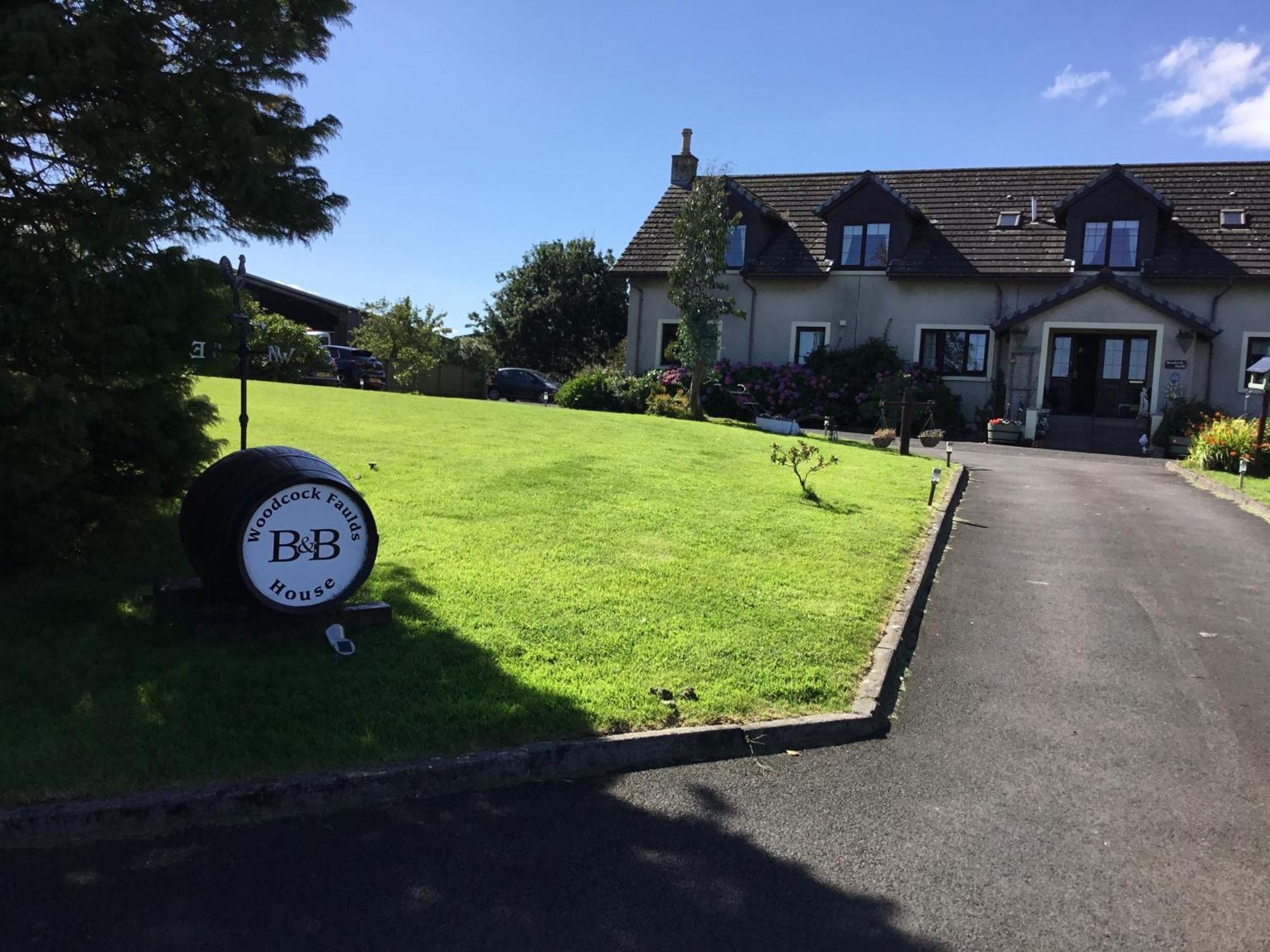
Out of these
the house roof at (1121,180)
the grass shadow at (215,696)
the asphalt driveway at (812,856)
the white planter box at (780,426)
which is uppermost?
the house roof at (1121,180)

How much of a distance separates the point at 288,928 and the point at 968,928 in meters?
2.42

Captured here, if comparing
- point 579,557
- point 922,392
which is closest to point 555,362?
point 922,392

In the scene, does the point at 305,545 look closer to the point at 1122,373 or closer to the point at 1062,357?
the point at 1062,357

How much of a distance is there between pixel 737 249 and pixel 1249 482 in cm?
1826

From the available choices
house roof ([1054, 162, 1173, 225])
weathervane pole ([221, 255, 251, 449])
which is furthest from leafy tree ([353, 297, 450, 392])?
weathervane pole ([221, 255, 251, 449])

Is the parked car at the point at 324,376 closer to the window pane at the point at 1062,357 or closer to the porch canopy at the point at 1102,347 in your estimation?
the porch canopy at the point at 1102,347

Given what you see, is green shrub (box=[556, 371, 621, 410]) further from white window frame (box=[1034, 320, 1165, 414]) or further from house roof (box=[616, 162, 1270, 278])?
white window frame (box=[1034, 320, 1165, 414])

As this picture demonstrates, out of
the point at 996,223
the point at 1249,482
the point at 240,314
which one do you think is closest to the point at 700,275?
the point at 996,223

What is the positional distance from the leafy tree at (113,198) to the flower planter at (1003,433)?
2225 cm

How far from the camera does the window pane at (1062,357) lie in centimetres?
2752

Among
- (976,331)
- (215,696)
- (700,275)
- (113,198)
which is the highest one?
(700,275)

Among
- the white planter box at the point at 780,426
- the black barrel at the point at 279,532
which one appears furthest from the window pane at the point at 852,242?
the black barrel at the point at 279,532

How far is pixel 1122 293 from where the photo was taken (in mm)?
25547

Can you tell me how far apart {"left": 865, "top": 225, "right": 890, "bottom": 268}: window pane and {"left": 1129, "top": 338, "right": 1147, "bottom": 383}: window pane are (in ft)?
25.0
